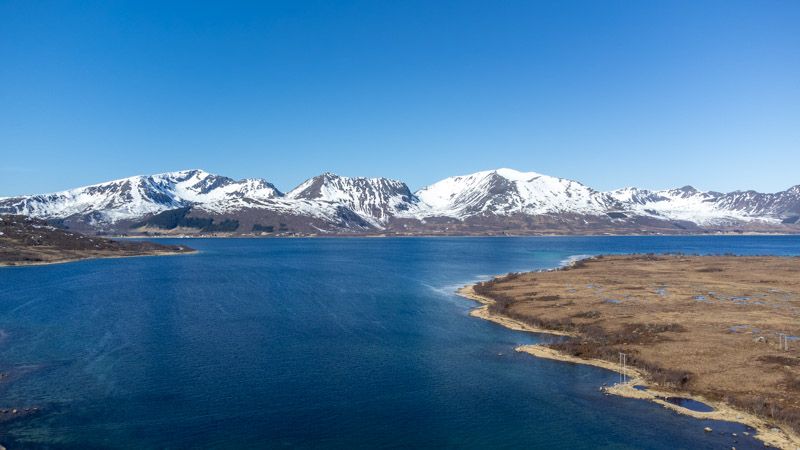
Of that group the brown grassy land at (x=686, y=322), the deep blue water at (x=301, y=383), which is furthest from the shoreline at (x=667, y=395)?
the deep blue water at (x=301, y=383)

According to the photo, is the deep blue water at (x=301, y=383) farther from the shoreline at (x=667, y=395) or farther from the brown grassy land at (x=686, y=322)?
the brown grassy land at (x=686, y=322)

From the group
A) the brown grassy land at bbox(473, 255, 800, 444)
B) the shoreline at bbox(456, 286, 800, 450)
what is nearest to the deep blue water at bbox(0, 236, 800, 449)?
the shoreline at bbox(456, 286, 800, 450)

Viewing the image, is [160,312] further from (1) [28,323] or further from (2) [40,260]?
(2) [40,260]

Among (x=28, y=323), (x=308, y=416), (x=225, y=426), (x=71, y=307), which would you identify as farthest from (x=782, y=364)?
(x=71, y=307)

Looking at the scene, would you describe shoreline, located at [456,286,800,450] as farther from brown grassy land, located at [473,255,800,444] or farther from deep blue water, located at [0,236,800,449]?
deep blue water, located at [0,236,800,449]

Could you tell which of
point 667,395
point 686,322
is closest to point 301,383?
point 667,395

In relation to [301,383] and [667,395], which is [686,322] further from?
[301,383]
